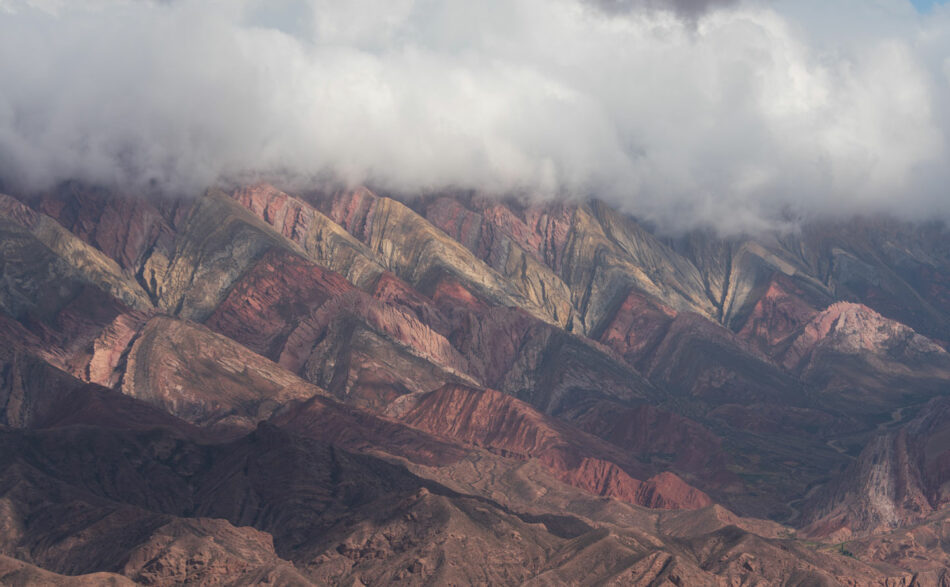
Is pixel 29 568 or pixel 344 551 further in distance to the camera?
pixel 344 551

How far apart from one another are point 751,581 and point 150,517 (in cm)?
8581

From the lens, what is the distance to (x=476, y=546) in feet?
648

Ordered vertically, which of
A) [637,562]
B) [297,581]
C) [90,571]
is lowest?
[90,571]

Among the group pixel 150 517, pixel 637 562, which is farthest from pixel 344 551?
pixel 637 562

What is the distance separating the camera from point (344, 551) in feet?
651

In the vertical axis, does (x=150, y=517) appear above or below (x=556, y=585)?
below

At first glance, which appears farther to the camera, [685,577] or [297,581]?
[685,577]

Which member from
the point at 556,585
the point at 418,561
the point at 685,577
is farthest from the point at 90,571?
the point at 685,577

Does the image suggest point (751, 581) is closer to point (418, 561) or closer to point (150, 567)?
point (418, 561)

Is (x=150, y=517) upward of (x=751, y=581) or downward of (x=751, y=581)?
downward

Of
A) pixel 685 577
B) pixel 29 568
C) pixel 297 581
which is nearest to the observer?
pixel 29 568

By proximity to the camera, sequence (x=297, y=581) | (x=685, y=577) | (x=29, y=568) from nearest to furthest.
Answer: (x=29, y=568) < (x=297, y=581) < (x=685, y=577)

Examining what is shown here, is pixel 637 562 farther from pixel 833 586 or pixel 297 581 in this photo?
pixel 297 581

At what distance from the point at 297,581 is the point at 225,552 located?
14689 mm
